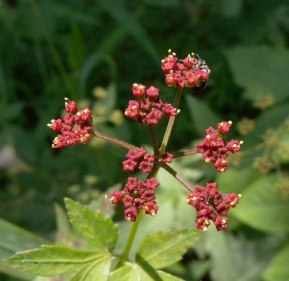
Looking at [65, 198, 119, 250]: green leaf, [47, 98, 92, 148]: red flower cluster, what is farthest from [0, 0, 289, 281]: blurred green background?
[47, 98, 92, 148]: red flower cluster

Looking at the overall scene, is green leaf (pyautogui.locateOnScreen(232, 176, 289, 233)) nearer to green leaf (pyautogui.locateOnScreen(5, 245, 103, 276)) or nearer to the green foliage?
the green foliage

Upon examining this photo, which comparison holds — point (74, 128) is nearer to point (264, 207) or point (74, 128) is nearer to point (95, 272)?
point (95, 272)

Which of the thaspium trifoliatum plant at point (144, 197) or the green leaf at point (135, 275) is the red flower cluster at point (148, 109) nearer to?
the thaspium trifoliatum plant at point (144, 197)

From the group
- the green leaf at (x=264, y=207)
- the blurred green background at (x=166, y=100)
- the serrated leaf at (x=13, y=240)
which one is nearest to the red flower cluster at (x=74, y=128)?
the blurred green background at (x=166, y=100)

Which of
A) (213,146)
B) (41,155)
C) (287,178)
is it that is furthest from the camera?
(41,155)

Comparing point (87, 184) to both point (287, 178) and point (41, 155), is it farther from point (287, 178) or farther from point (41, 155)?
point (287, 178)

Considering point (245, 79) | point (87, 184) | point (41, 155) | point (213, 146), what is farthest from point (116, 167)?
point (213, 146)
